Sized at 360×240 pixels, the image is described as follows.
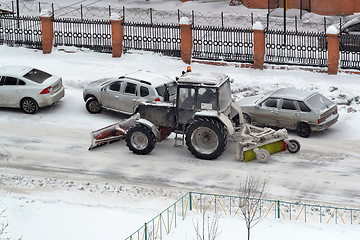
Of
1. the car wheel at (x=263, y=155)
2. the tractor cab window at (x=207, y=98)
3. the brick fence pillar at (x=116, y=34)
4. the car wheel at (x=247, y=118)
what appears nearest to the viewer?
the car wheel at (x=263, y=155)

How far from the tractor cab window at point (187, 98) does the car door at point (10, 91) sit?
6.13m

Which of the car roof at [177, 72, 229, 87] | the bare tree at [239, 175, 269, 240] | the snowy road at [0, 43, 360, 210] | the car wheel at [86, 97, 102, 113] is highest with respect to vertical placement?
the car roof at [177, 72, 229, 87]

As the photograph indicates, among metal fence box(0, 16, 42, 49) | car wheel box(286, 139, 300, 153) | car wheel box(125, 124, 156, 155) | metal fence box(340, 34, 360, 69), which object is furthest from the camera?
metal fence box(0, 16, 42, 49)

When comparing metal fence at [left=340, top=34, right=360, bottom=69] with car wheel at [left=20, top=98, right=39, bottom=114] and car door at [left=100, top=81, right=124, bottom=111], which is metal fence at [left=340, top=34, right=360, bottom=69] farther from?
car wheel at [left=20, top=98, right=39, bottom=114]

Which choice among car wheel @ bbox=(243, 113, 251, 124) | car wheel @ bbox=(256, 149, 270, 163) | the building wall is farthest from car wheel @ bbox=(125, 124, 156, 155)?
the building wall

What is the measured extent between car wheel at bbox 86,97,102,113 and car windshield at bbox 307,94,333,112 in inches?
264

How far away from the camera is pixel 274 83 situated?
25375 millimetres

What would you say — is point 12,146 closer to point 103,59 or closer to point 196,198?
point 196,198

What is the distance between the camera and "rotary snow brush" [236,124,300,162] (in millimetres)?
19156

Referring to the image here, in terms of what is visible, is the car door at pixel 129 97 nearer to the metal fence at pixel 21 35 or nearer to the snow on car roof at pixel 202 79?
the snow on car roof at pixel 202 79

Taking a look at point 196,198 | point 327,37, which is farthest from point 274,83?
point 196,198

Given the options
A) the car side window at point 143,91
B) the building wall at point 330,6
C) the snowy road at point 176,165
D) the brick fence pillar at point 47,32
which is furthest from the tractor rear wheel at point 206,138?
the building wall at point 330,6

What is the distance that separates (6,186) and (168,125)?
4.75m

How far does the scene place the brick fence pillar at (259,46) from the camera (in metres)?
26.7
